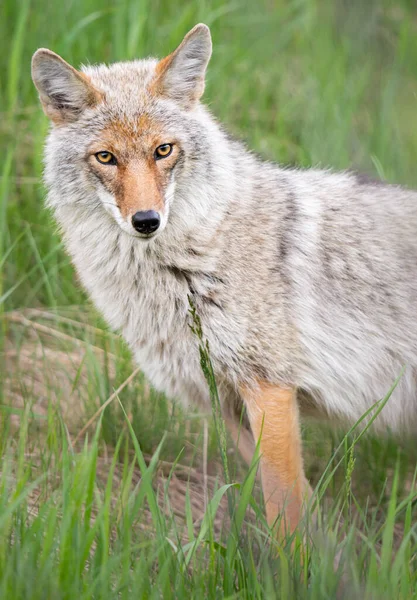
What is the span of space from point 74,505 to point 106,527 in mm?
141

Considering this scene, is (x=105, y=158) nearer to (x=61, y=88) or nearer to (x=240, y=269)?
(x=61, y=88)

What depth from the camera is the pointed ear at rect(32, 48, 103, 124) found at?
3734mm

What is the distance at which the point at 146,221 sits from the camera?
333cm

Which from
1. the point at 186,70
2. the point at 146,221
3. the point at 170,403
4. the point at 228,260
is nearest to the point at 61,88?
the point at 186,70

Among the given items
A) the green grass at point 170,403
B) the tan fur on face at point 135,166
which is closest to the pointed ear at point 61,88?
the tan fur on face at point 135,166

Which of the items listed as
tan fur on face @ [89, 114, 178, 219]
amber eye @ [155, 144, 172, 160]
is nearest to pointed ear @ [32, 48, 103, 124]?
tan fur on face @ [89, 114, 178, 219]

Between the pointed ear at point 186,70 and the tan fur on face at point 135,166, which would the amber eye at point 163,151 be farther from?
the pointed ear at point 186,70

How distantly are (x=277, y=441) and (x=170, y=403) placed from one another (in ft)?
4.02

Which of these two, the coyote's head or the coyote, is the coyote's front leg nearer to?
the coyote

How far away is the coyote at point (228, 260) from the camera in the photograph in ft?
12.1

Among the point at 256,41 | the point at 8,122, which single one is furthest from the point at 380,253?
the point at 256,41

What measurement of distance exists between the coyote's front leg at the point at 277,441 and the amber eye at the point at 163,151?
1195mm

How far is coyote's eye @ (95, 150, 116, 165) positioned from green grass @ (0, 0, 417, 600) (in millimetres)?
1147

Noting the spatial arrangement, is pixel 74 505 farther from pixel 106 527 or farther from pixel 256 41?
pixel 256 41
